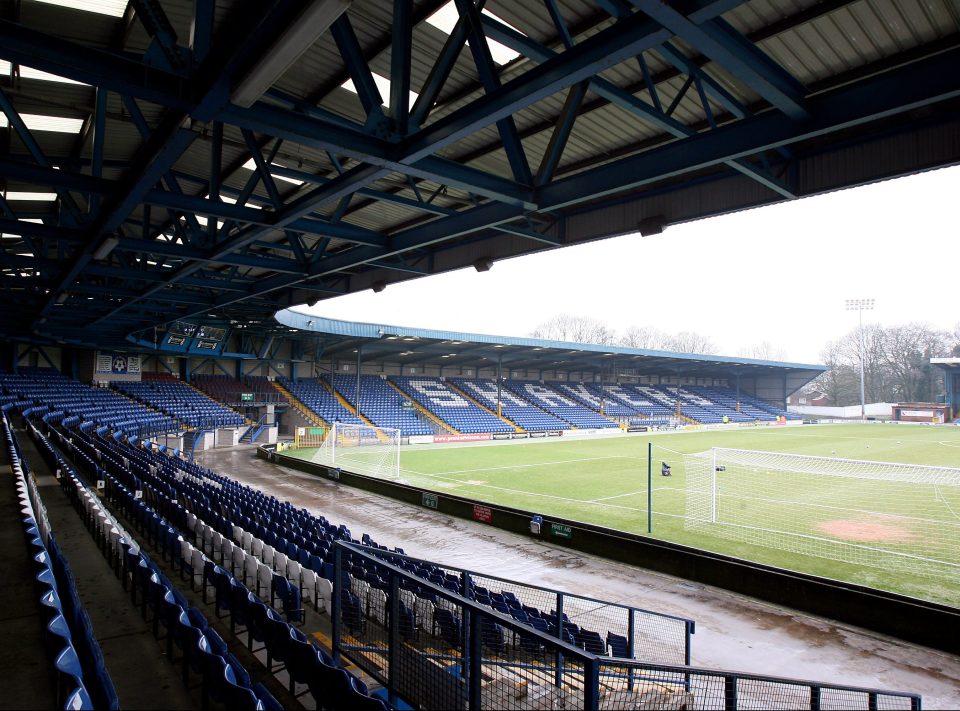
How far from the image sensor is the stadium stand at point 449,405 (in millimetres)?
45000

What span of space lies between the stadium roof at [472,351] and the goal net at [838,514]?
838 inches

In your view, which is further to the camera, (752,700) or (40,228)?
(40,228)

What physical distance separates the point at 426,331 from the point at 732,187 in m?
33.5

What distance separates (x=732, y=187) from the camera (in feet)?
23.5

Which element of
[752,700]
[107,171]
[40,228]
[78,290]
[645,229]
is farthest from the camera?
[78,290]

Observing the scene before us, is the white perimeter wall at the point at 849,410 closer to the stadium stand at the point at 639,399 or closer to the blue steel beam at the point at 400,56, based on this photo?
the stadium stand at the point at 639,399

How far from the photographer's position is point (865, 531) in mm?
14992

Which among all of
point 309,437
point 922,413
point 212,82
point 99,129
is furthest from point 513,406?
point 922,413

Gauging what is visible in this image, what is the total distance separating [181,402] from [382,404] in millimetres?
14690

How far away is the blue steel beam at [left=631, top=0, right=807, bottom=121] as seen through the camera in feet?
11.0

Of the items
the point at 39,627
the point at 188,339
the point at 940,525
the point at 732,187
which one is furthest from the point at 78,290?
the point at 940,525

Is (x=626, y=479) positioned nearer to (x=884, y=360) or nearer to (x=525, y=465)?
(x=525, y=465)

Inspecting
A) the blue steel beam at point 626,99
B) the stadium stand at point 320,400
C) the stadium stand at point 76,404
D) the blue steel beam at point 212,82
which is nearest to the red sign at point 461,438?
the stadium stand at point 320,400

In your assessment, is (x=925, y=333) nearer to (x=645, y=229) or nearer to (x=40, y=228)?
(x=645, y=229)
